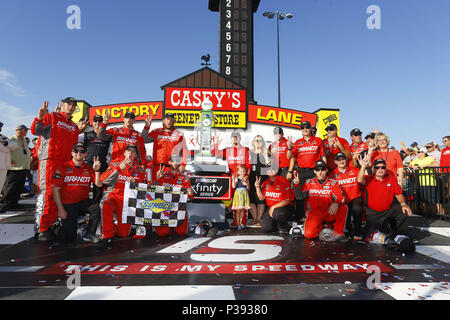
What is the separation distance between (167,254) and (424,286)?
258 centimetres

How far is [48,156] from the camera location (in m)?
3.96

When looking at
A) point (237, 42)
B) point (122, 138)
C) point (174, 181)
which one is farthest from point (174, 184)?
point (237, 42)

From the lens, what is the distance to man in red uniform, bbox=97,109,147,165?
4.64 metres

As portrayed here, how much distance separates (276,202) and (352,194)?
123 cm

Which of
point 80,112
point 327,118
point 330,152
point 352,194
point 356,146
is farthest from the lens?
point 327,118

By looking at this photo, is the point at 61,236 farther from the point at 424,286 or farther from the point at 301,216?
the point at 424,286

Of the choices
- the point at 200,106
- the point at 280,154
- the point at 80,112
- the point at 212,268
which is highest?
the point at 200,106

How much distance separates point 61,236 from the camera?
149 inches

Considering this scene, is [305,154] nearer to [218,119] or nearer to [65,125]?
[65,125]

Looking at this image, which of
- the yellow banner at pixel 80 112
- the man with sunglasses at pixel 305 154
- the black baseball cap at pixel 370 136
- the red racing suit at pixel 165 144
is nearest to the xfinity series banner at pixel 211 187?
the red racing suit at pixel 165 144

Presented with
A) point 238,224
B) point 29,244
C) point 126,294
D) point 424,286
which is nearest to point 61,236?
point 29,244

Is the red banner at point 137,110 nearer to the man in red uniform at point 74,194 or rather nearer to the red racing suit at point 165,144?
the red racing suit at point 165,144

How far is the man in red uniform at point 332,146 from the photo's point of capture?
5.09 m

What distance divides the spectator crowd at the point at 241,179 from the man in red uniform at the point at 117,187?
0.01 m
